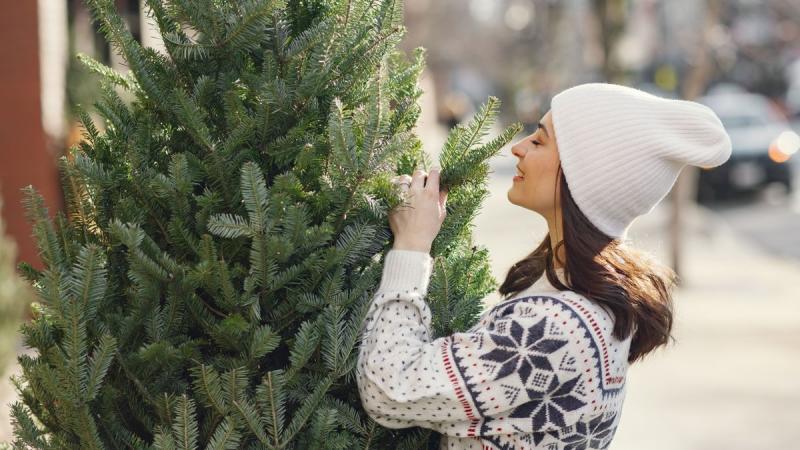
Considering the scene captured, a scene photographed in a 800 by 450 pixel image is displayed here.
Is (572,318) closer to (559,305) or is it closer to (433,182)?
(559,305)

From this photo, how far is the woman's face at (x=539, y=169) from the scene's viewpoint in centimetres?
201

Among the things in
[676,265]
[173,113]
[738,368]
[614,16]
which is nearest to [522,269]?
[173,113]

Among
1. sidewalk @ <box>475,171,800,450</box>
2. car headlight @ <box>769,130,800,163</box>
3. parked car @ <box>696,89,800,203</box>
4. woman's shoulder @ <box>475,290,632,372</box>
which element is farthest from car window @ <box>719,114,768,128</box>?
woman's shoulder @ <box>475,290,632,372</box>

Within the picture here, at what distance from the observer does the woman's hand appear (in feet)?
6.23

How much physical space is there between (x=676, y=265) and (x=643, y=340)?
30.4 ft

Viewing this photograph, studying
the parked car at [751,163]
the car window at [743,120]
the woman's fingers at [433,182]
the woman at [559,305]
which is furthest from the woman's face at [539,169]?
the car window at [743,120]

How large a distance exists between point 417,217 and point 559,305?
1.08 feet

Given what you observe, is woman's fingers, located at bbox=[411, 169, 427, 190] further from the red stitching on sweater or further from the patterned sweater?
the red stitching on sweater

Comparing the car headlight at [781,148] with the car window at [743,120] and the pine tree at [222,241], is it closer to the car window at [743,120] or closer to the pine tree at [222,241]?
the car window at [743,120]

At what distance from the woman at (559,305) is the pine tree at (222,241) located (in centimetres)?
9

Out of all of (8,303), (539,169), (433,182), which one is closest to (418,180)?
(433,182)

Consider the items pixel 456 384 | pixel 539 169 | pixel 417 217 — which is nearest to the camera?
pixel 456 384

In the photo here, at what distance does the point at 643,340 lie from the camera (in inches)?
80.7

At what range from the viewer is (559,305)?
1851mm
